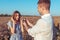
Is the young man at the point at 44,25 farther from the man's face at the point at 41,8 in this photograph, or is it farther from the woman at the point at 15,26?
the woman at the point at 15,26

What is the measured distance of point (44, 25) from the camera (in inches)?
168

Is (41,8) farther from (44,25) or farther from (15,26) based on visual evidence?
(15,26)

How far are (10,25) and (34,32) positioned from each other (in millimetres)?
3217

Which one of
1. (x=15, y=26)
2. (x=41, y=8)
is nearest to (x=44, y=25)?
(x=41, y=8)

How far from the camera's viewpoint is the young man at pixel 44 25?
14.1 ft

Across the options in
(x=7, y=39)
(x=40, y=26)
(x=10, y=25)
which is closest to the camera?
(x=40, y=26)

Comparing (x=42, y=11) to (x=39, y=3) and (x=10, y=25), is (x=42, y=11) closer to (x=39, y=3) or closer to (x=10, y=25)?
(x=39, y=3)

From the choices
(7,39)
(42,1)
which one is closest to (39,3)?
(42,1)

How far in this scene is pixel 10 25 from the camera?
7.52 metres

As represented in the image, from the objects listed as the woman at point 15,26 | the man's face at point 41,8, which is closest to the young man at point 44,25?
the man's face at point 41,8

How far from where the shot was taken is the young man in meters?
4.29

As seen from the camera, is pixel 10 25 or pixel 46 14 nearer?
pixel 46 14

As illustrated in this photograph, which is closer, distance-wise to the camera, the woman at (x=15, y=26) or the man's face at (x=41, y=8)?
the man's face at (x=41, y=8)

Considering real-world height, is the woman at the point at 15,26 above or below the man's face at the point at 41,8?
below
